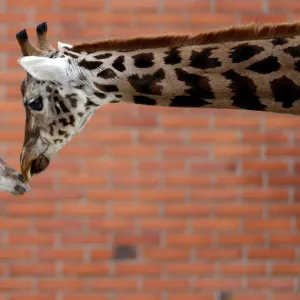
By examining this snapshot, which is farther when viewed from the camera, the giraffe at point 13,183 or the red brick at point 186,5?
the red brick at point 186,5

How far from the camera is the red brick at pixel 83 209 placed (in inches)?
89.5

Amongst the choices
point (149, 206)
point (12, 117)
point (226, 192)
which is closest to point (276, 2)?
point (226, 192)

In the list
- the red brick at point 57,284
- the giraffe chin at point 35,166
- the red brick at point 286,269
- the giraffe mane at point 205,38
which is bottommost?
the red brick at point 57,284

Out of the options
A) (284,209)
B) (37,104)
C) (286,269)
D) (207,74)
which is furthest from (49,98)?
(286,269)

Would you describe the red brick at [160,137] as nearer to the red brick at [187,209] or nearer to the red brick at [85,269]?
the red brick at [187,209]

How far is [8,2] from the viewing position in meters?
Result: 2.24

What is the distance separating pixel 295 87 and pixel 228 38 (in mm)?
168

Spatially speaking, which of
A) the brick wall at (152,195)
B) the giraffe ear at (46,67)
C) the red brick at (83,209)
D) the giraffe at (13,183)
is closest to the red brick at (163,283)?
the brick wall at (152,195)

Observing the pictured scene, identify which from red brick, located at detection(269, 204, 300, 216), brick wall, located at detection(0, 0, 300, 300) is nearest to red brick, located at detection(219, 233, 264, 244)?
brick wall, located at detection(0, 0, 300, 300)

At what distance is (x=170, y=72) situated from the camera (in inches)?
48.1

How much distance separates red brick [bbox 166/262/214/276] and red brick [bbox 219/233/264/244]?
0.12 m

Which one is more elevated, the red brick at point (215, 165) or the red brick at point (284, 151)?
the red brick at point (284, 151)

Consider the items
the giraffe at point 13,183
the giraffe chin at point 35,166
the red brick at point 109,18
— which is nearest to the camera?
the giraffe chin at point 35,166

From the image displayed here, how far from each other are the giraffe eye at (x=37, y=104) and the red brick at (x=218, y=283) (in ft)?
4.15
